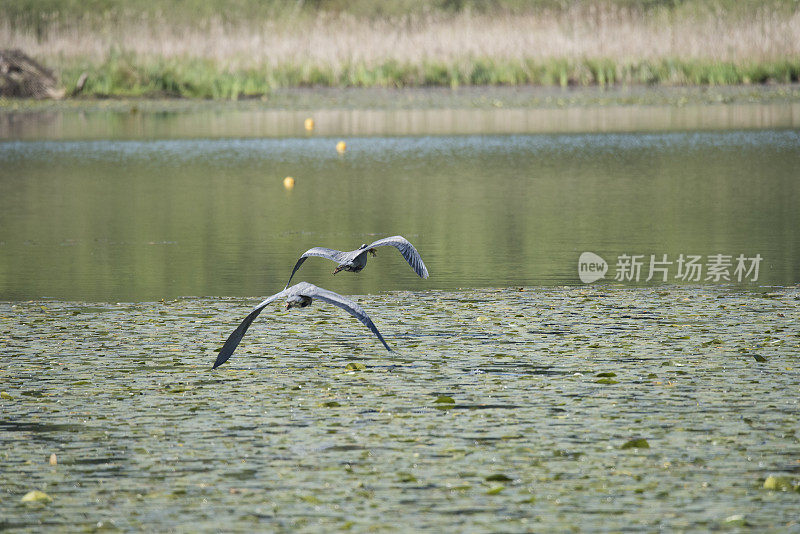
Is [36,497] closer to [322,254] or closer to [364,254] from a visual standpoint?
[322,254]

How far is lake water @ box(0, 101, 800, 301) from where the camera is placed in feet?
31.0

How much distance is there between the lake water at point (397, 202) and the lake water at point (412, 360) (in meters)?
0.06

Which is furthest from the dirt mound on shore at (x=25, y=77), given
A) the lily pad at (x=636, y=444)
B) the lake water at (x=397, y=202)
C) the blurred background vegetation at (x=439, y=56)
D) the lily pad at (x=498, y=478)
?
the lily pad at (x=498, y=478)

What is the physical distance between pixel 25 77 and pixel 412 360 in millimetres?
23320

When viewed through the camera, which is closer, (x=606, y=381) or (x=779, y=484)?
(x=779, y=484)

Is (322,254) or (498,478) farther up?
(322,254)

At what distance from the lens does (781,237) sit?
34.6ft

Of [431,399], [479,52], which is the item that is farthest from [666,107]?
[431,399]

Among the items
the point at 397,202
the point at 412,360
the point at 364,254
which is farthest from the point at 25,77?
the point at 412,360

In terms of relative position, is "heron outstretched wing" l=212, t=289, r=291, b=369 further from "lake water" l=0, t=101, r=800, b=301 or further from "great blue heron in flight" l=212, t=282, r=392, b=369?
"lake water" l=0, t=101, r=800, b=301

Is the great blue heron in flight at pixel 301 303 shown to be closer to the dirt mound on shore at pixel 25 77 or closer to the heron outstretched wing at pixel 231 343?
the heron outstretched wing at pixel 231 343

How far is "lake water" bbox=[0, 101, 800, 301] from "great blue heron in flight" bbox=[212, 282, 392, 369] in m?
2.32

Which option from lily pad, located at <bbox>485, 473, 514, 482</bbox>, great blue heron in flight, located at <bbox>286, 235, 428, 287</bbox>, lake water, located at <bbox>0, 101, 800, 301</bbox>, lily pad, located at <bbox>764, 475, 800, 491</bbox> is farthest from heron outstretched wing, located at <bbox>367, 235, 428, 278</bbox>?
lily pad, located at <bbox>764, 475, 800, 491</bbox>

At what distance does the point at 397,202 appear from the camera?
43.8 feet
